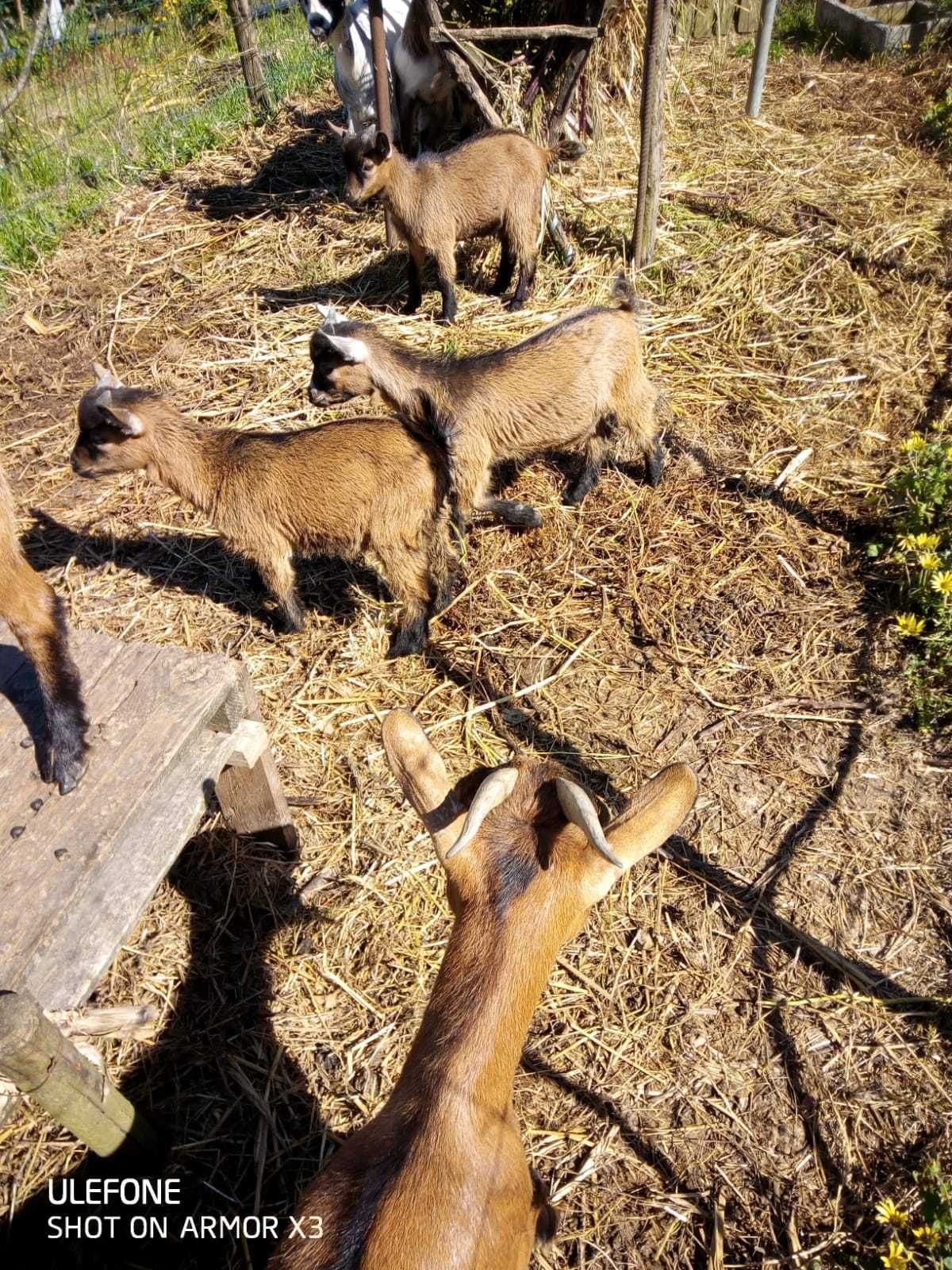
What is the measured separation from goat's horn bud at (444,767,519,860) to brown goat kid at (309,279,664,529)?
2.74m

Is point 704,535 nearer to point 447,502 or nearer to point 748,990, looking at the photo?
point 447,502

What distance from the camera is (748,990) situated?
3.26m

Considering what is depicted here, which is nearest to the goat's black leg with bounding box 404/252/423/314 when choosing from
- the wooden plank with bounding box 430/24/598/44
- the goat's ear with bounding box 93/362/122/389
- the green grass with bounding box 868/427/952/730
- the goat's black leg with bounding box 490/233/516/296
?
the goat's black leg with bounding box 490/233/516/296

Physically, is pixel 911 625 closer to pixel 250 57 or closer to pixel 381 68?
pixel 381 68

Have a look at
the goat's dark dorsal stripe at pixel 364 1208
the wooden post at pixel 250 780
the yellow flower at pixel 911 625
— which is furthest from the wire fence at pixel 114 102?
the goat's dark dorsal stripe at pixel 364 1208

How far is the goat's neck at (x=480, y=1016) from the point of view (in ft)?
6.66

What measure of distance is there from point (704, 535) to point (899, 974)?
255cm

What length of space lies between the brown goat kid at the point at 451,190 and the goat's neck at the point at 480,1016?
547 cm

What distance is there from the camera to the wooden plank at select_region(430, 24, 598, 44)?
6.06 meters

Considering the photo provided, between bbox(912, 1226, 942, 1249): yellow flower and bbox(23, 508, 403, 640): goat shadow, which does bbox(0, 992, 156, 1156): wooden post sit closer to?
bbox(912, 1226, 942, 1249): yellow flower

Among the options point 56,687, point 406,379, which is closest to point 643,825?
point 56,687

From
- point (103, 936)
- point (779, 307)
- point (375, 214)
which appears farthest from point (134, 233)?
point (103, 936)

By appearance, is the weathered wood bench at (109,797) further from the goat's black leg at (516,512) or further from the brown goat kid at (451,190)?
the brown goat kid at (451,190)

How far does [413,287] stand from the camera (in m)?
6.67
